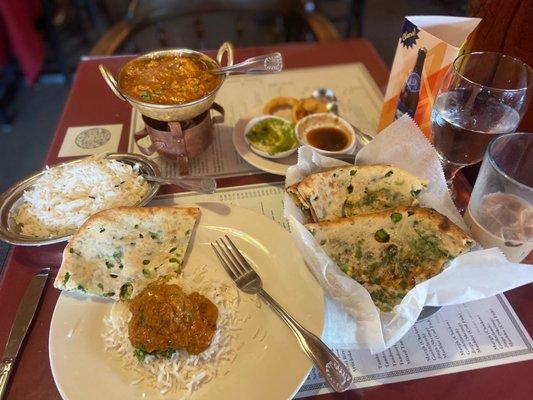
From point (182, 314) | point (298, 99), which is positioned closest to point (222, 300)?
point (182, 314)

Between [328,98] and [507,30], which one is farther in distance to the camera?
[328,98]

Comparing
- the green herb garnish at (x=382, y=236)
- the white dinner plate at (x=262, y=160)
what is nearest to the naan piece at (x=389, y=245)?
the green herb garnish at (x=382, y=236)

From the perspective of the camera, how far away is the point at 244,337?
997 millimetres

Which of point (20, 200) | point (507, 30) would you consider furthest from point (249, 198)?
point (507, 30)

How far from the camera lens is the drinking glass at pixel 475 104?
3.83 feet

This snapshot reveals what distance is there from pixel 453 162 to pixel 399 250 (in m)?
0.41

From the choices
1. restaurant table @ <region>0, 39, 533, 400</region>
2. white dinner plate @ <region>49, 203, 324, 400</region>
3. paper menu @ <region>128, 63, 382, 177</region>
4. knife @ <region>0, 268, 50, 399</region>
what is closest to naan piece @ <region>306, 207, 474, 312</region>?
white dinner plate @ <region>49, 203, 324, 400</region>

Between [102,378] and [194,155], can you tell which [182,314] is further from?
[194,155]

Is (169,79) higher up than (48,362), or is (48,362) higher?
(169,79)

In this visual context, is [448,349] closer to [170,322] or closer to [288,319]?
[288,319]

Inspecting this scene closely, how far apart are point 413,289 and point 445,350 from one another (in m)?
0.24

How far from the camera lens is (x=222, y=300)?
1.06 meters

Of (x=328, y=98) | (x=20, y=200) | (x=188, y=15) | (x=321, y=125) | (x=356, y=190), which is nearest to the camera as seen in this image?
(x=356, y=190)

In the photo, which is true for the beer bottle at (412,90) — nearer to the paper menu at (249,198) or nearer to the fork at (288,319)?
the paper menu at (249,198)
